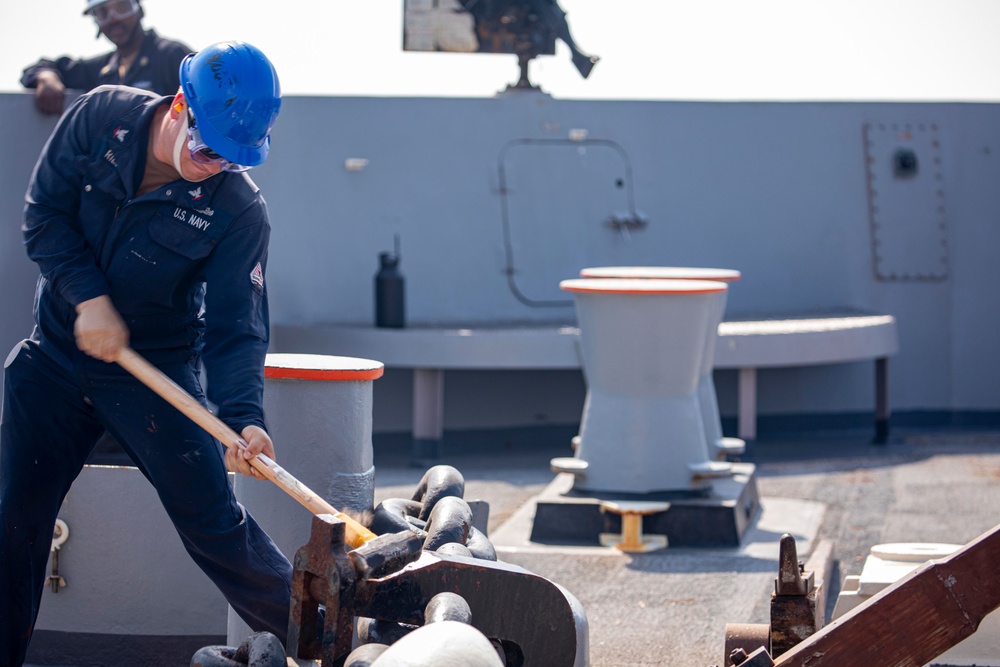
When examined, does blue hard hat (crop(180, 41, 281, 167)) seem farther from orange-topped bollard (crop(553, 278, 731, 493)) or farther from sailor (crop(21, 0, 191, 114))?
orange-topped bollard (crop(553, 278, 731, 493))

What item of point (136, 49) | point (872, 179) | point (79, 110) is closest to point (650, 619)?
point (79, 110)

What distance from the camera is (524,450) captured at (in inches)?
316

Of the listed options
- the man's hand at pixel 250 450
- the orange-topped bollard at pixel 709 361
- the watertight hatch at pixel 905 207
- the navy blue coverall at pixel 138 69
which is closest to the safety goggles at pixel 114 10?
the navy blue coverall at pixel 138 69

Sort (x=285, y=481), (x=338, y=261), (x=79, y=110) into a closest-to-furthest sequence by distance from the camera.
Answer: (x=285, y=481) → (x=79, y=110) → (x=338, y=261)

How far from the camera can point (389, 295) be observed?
7449mm

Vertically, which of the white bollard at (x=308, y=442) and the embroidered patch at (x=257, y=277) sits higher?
the embroidered patch at (x=257, y=277)

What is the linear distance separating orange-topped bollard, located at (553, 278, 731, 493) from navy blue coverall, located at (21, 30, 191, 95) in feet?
6.53

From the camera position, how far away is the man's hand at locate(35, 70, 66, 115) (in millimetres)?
4410

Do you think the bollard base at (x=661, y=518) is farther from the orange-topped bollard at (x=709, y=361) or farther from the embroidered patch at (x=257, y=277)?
the embroidered patch at (x=257, y=277)

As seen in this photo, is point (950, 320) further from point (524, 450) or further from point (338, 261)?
point (338, 261)

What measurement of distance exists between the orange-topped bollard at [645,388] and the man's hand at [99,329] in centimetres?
278

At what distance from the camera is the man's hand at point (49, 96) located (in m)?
4.41

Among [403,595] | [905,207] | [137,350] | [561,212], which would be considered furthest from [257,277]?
[905,207]

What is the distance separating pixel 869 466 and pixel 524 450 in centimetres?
225
